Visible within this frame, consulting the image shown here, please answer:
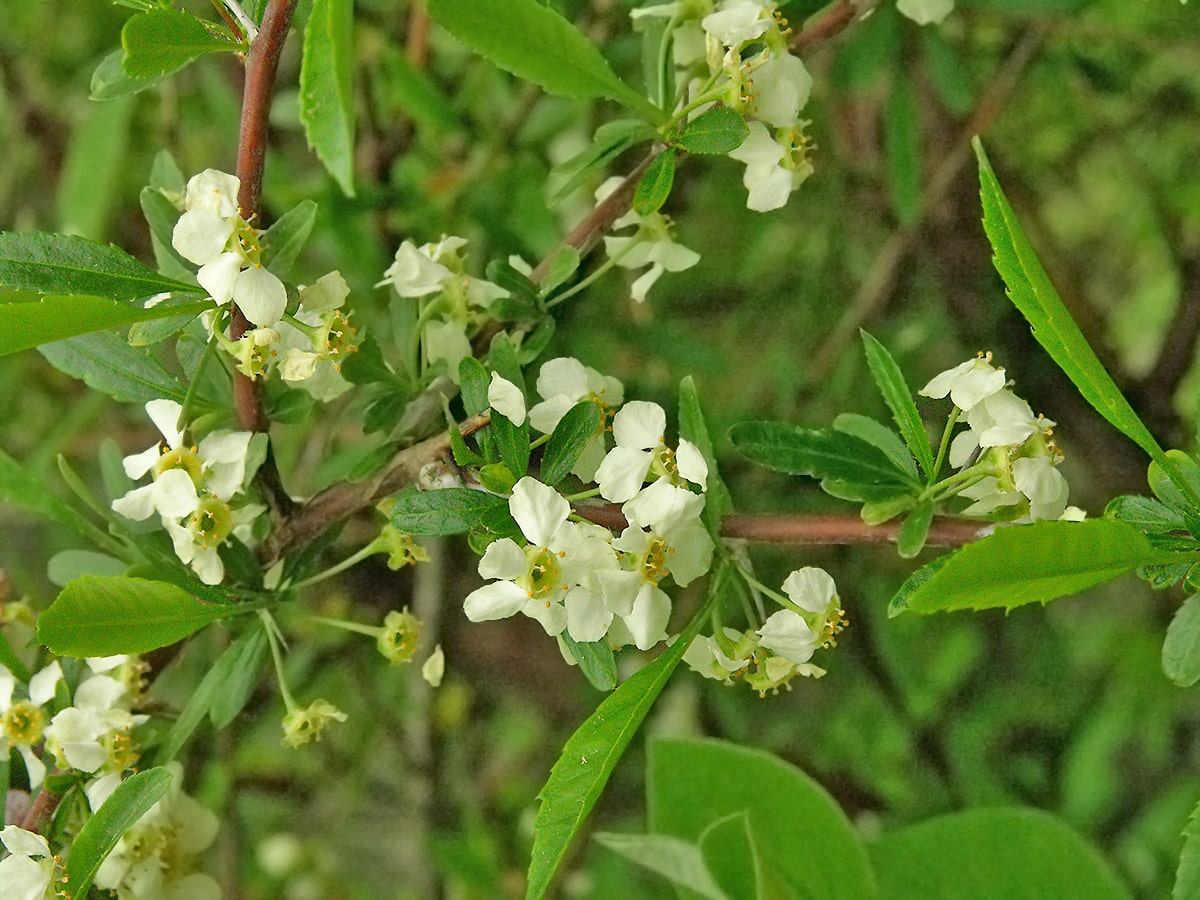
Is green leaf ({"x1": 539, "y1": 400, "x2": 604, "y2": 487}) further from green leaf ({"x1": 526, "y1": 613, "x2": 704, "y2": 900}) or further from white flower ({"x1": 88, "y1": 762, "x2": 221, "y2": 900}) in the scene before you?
white flower ({"x1": 88, "y1": 762, "x2": 221, "y2": 900})

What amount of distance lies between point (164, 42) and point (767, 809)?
70cm

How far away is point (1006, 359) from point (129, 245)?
121 cm

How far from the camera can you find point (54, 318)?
1.84 ft

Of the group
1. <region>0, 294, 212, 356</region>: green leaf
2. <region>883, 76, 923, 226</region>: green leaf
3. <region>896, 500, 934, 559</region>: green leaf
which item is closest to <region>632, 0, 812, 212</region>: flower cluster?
<region>896, 500, 934, 559</region>: green leaf

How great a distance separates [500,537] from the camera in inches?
26.3

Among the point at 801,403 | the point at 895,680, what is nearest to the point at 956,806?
the point at 895,680

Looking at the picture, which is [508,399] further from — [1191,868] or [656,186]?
[1191,868]

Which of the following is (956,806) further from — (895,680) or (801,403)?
(801,403)

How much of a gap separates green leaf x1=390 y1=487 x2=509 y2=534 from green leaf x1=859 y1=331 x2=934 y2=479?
0.78ft

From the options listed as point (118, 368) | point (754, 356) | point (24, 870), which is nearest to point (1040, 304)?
point (118, 368)

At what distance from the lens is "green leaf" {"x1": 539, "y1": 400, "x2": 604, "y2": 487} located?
67 cm

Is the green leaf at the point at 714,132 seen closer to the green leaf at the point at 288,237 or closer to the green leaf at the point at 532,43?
the green leaf at the point at 532,43

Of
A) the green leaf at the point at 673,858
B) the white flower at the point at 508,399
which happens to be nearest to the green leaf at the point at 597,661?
the white flower at the point at 508,399

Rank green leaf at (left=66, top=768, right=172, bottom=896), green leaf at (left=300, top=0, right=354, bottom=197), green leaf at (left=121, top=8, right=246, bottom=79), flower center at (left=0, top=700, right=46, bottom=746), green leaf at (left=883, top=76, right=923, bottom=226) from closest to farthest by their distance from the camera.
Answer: green leaf at (left=300, top=0, right=354, bottom=197) < green leaf at (left=121, top=8, right=246, bottom=79) < green leaf at (left=66, top=768, right=172, bottom=896) < flower center at (left=0, top=700, right=46, bottom=746) < green leaf at (left=883, top=76, right=923, bottom=226)
